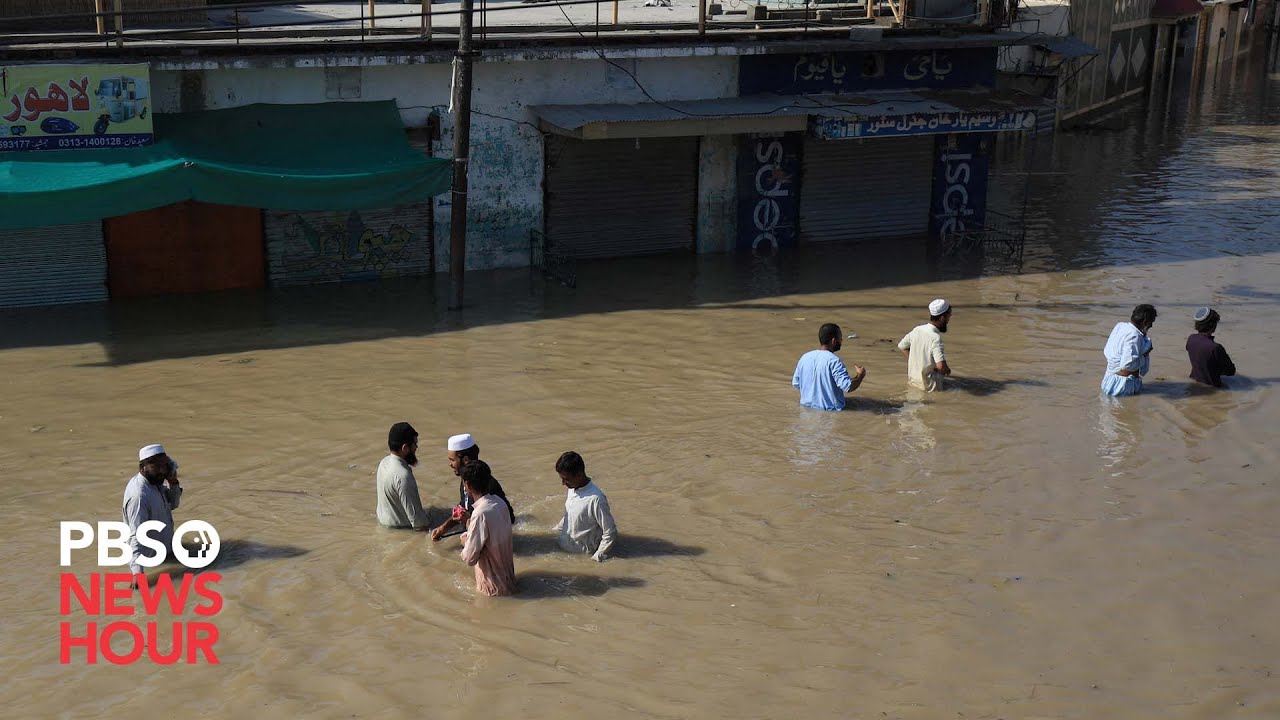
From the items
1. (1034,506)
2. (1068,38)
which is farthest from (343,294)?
(1068,38)

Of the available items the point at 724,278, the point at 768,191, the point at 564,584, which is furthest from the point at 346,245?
the point at 564,584

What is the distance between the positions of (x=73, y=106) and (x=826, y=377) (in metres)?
9.02

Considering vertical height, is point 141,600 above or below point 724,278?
below

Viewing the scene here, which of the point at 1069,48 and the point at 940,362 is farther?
the point at 1069,48

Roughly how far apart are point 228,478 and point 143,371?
3274mm

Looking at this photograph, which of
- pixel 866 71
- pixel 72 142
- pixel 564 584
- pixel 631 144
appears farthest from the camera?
pixel 866 71

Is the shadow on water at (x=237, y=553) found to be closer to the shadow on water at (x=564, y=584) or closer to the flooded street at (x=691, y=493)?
the flooded street at (x=691, y=493)

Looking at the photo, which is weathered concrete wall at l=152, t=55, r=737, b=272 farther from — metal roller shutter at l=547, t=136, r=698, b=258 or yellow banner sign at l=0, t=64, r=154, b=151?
yellow banner sign at l=0, t=64, r=154, b=151

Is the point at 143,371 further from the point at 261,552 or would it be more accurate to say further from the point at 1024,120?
the point at 1024,120

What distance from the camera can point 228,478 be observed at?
10.3m

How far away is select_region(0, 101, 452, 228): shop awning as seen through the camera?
44.5 feet

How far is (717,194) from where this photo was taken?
61.3 feet

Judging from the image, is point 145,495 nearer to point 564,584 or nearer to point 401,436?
point 401,436

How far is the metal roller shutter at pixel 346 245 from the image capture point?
16.2 meters
